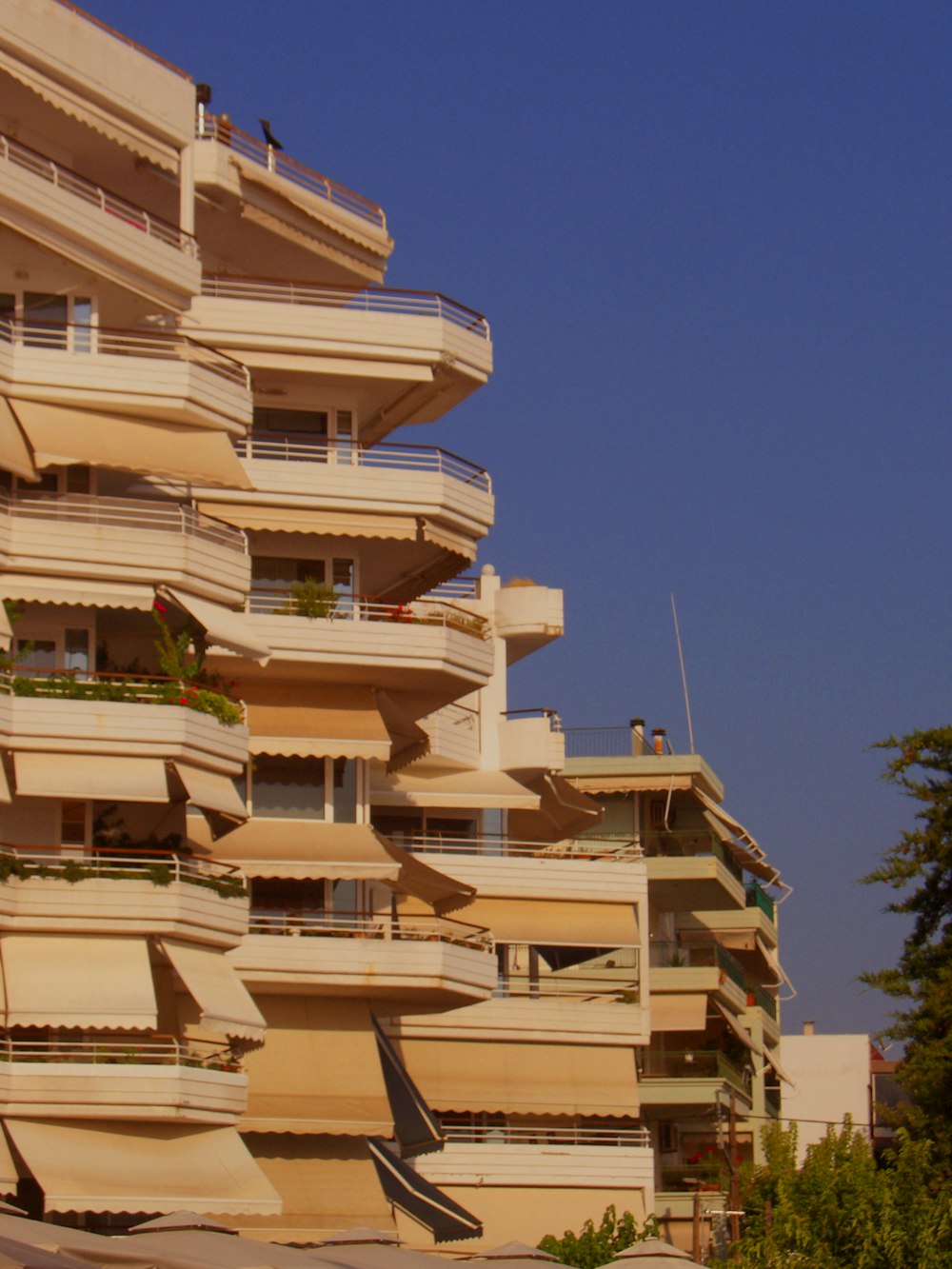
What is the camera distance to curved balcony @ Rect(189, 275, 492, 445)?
44438 millimetres

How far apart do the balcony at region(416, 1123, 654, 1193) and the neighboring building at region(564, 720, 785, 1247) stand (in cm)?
646

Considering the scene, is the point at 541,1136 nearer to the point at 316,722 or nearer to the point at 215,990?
the point at 316,722

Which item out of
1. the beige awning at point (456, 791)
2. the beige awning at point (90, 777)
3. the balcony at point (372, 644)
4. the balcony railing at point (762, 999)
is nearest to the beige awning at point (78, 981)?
the beige awning at point (90, 777)

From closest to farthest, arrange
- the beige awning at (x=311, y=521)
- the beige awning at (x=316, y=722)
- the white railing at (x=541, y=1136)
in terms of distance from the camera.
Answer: the beige awning at (x=316, y=722)
the beige awning at (x=311, y=521)
the white railing at (x=541, y=1136)

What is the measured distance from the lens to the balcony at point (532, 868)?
48.8m

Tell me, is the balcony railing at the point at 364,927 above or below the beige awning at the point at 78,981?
above

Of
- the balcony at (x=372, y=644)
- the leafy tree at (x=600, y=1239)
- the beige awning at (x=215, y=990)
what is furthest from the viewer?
the leafy tree at (x=600, y=1239)

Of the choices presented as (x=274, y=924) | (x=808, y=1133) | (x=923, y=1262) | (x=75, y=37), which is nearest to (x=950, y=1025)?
(x=923, y=1262)

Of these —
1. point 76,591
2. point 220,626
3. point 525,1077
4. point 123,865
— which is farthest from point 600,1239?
point 76,591

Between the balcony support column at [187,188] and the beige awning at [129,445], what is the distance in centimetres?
455

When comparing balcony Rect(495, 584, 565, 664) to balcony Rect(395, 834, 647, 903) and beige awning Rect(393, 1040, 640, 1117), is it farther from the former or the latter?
beige awning Rect(393, 1040, 640, 1117)

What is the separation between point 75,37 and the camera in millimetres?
39781

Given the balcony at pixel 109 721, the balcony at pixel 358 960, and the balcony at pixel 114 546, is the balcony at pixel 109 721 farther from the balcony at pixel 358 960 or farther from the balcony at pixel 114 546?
the balcony at pixel 358 960

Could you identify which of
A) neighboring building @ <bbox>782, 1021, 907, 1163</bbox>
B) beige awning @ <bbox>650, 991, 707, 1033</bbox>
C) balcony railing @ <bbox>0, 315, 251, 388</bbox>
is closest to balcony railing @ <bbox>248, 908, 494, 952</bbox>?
balcony railing @ <bbox>0, 315, 251, 388</bbox>
